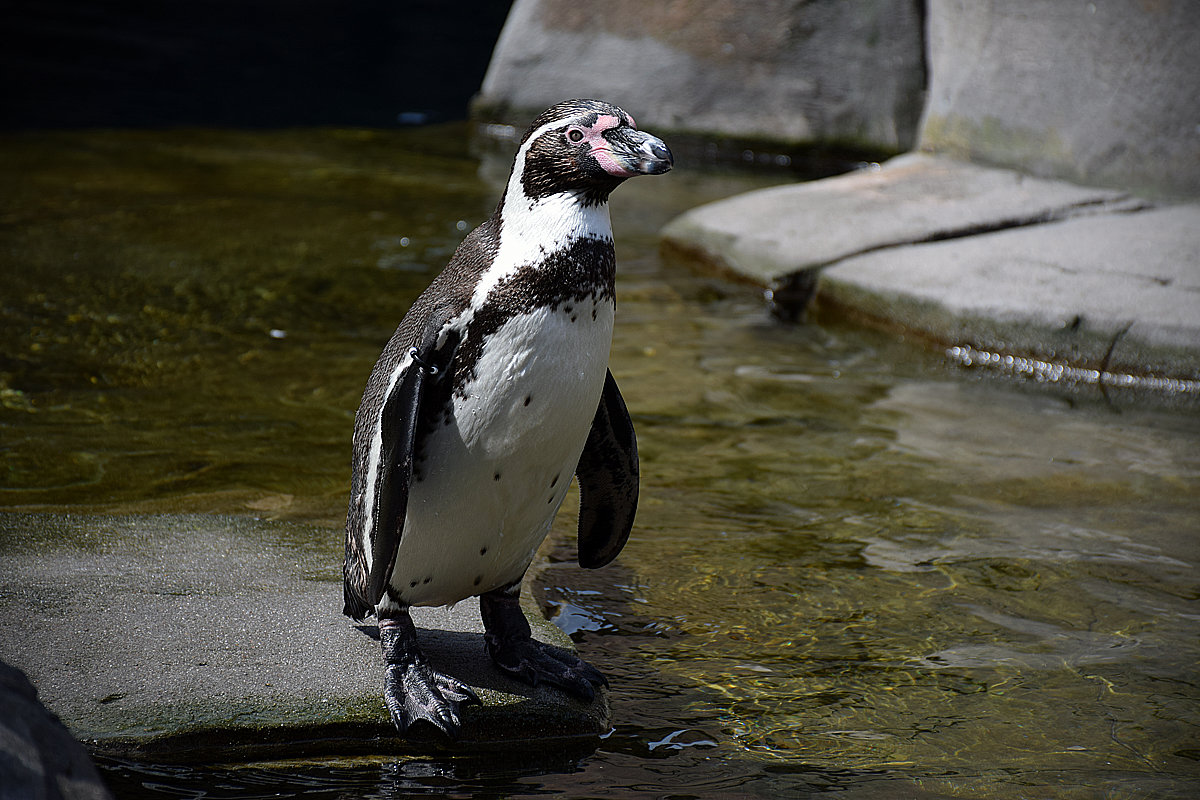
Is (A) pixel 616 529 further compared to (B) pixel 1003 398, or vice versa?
(B) pixel 1003 398

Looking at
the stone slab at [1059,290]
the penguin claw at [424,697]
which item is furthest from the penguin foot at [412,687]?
the stone slab at [1059,290]

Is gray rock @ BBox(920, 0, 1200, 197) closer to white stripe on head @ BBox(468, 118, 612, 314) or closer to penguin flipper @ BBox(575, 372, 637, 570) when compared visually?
penguin flipper @ BBox(575, 372, 637, 570)

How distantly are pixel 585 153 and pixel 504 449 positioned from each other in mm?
564

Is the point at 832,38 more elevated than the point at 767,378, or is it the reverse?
the point at 832,38

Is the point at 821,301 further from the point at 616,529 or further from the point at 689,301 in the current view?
the point at 616,529

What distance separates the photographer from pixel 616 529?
2723 mm

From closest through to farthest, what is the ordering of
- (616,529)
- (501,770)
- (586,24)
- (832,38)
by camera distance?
1. (501,770)
2. (616,529)
3. (832,38)
4. (586,24)

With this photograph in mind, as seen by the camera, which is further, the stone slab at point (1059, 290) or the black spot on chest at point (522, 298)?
the stone slab at point (1059, 290)

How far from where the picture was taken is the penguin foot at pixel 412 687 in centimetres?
228

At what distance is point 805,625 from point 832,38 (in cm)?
690

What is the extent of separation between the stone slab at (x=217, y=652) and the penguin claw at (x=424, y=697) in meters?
0.04

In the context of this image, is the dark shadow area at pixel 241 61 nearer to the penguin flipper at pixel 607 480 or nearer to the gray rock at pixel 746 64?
the gray rock at pixel 746 64

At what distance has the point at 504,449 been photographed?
2.29 meters

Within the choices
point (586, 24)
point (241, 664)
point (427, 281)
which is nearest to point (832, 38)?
point (586, 24)
